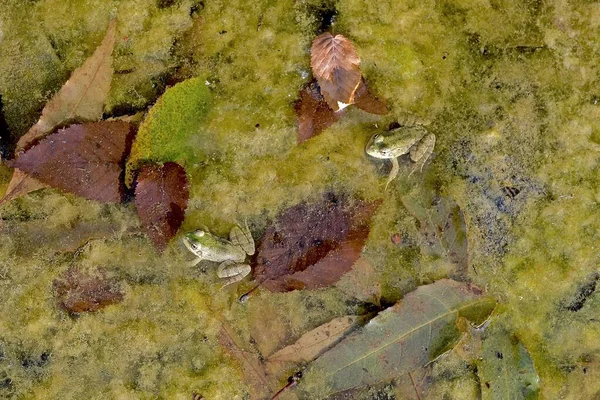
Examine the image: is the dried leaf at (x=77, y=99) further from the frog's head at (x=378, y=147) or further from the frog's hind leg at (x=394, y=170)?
the frog's hind leg at (x=394, y=170)

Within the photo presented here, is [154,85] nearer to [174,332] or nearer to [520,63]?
[174,332]

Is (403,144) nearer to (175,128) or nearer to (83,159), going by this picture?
(175,128)

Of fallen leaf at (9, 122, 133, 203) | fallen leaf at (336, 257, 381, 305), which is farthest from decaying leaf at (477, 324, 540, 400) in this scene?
fallen leaf at (9, 122, 133, 203)

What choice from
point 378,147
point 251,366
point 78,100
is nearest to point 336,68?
point 378,147

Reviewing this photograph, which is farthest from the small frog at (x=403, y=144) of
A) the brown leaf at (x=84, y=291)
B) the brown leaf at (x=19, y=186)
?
the brown leaf at (x=19, y=186)

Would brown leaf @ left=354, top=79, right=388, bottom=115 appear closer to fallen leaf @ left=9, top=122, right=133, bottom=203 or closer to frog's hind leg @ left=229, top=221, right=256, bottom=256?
frog's hind leg @ left=229, top=221, right=256, bottom=256
